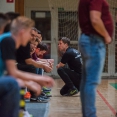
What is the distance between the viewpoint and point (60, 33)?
44.8 ft

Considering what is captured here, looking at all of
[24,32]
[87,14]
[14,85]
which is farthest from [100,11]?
[14,85]

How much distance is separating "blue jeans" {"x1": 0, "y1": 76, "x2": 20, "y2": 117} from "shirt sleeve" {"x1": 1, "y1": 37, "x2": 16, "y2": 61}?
0.20 m

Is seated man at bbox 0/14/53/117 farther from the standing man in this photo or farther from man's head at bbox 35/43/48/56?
man's head at bbox 35/43/48/56

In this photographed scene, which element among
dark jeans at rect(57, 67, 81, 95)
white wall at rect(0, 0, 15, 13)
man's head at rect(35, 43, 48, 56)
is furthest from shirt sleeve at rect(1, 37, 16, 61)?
white wall at rect(0, 0, 15, 13)

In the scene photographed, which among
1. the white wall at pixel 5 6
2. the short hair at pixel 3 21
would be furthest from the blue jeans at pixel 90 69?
the white wall at pixel 5 6

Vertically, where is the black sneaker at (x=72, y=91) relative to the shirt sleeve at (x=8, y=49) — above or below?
below

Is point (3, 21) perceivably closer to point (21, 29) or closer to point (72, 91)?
point (21, 29)

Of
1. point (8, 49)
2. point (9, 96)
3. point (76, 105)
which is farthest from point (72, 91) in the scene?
point (8, 49)

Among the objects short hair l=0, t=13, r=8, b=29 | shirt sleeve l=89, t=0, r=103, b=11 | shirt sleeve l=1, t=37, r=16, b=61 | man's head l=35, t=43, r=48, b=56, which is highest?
shirt sleeve l=89, t=0, r=103, b=11

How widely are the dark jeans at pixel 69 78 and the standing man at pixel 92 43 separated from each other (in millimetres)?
4430

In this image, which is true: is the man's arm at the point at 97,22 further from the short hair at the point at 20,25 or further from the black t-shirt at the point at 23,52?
the black t-shirt at the point at 23,52

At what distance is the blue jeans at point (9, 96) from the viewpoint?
143 inches

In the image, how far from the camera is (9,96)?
3.69 meters

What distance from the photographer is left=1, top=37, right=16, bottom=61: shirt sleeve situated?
11.9ft
